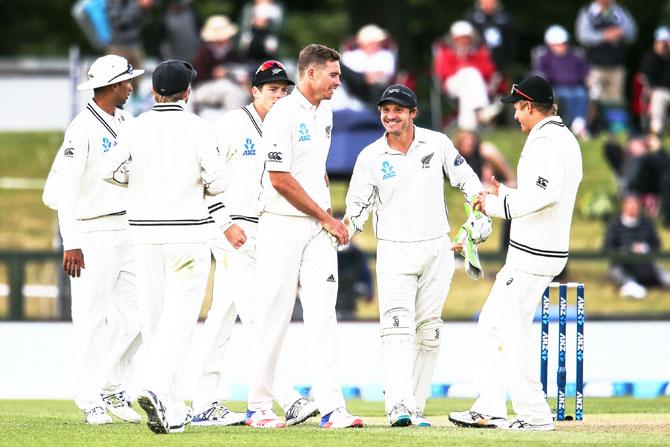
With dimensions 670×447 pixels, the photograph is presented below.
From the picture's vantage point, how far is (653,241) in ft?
67.1

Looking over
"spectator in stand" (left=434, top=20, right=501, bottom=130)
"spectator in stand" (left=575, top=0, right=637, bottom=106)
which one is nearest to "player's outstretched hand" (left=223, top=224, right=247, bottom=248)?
"spectator in stand" (left=434, top=20, right=501, bottom=130)

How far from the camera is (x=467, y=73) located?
871 inches

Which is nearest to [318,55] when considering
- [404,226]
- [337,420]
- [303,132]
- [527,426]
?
[303,132]

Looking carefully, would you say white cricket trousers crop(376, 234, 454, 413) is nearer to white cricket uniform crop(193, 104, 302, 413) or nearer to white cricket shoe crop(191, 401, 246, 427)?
white cricket uniform crop(193, 104, 302, 413)

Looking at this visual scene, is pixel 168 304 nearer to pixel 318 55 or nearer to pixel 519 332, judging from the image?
pixel 318 55

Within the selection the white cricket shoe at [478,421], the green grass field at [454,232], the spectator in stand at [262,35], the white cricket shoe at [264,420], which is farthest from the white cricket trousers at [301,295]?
the spectator in stand at [262,35]

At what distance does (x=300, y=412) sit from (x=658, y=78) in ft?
46.0

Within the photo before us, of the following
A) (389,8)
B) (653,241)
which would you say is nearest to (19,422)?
(653,241)

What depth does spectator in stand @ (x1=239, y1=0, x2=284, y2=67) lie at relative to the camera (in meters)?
21.8

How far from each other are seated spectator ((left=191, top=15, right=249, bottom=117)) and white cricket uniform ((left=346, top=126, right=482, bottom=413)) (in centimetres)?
1050

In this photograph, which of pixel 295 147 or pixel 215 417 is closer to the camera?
pixel 295 147

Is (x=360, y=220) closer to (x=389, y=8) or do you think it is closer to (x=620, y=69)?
(x=620, y=69)

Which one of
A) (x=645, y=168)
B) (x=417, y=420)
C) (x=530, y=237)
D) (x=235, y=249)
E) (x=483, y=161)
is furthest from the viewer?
(x=645, y=168)

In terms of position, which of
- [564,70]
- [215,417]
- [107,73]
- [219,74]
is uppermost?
[564,70]
